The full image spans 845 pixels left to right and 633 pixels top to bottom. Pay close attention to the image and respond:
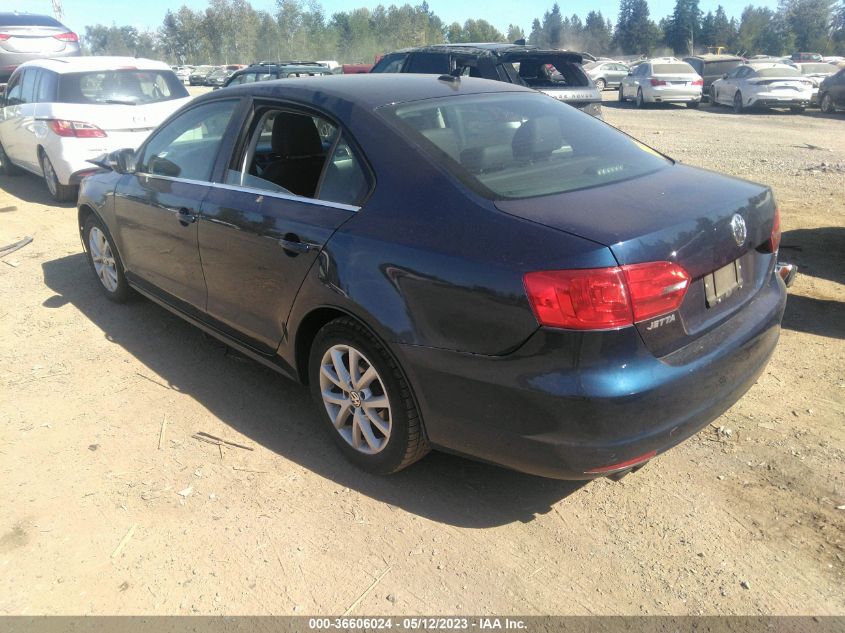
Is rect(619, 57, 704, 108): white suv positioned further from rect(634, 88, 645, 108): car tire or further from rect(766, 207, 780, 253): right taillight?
rect(766, 207, 780, 253): right taillight

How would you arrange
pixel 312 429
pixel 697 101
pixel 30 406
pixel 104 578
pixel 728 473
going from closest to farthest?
pixel 104 578 < pixel 728 473 < pixel 312 429 < pixel 30 406 < pixel 697 101

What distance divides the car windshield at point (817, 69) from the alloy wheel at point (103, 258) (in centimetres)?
2677

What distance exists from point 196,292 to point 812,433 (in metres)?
3.37

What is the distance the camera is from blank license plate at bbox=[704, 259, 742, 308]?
2705 mm

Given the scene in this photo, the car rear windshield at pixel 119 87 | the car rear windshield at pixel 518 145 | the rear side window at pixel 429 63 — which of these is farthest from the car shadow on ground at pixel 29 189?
the car rear windshield at pixel 518 145

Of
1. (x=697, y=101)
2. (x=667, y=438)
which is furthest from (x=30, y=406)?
(x=697, y=101)

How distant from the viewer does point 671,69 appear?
23531 mm

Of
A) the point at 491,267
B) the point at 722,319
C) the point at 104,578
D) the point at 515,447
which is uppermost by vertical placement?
the point at 491,267

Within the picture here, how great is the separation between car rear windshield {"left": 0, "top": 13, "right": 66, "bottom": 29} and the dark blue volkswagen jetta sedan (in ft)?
50.8

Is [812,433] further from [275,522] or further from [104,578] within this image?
[104,578]

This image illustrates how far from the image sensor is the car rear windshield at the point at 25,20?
16.1m

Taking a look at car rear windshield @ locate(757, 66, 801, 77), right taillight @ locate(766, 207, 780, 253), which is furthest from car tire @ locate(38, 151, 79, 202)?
car rear windshield @ locate(757, 66, 801, 77)

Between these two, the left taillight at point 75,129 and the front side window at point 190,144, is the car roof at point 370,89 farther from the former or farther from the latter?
the left taillight at point 75,129

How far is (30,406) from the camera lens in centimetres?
402
